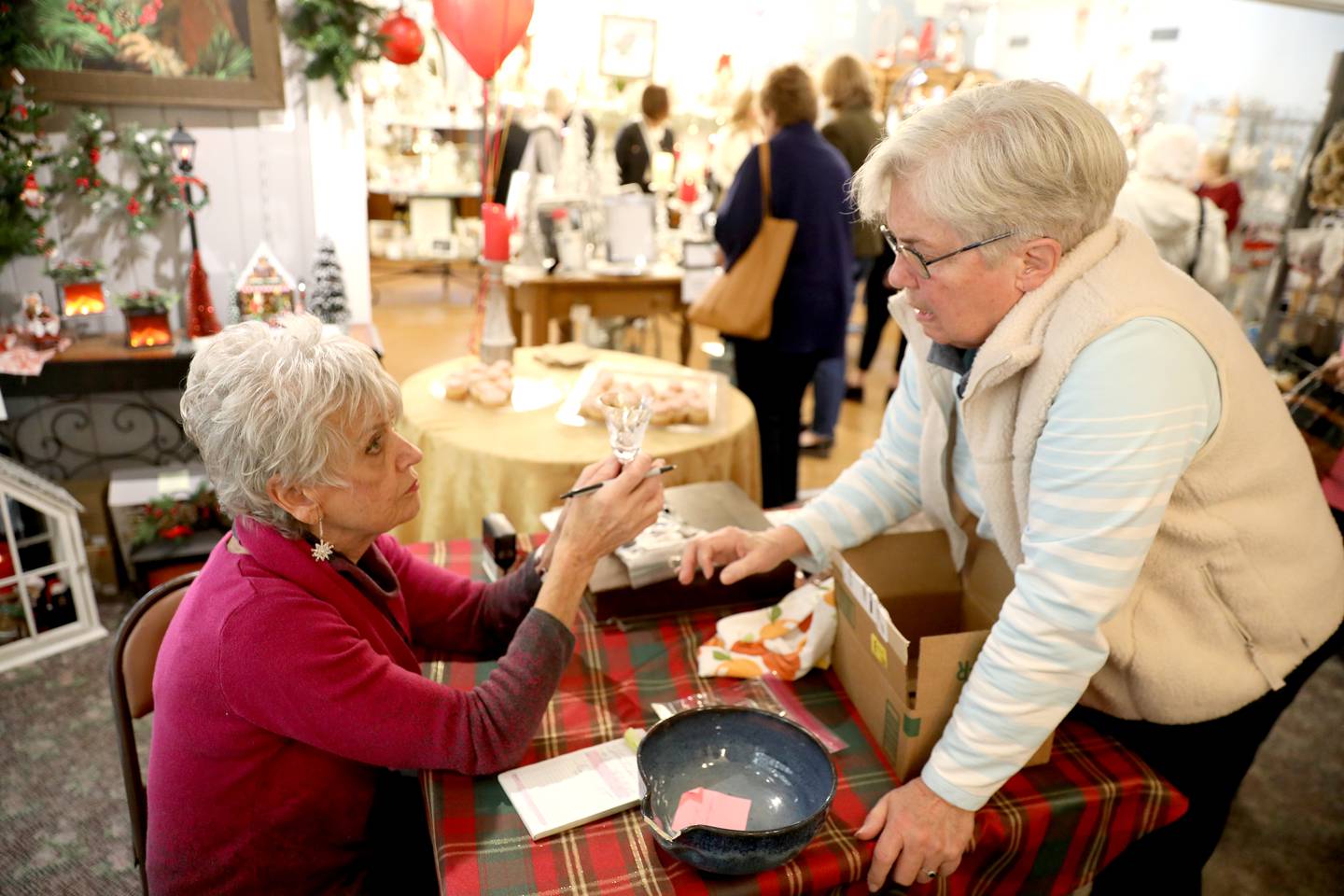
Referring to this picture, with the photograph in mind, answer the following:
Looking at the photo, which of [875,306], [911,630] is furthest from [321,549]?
[875,306]

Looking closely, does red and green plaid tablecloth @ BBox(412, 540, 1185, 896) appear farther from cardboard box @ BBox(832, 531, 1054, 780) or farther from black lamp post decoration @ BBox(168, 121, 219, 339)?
black lamp post decoration @ BBox(168, 121, 219, 339)

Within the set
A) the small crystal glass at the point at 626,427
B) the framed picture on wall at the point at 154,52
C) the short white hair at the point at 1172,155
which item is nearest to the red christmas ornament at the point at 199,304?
the framed picture on wall at the point at 154,52

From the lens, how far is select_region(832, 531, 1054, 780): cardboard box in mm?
1179

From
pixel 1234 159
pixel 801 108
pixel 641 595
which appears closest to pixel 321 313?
pixel 801 108

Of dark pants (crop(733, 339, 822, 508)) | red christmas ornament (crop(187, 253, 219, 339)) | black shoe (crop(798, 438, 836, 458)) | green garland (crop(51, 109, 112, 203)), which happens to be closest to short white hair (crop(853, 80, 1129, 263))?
dark pants (crop(733, 339, 822, 508))

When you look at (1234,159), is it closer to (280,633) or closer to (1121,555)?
(1121,555)

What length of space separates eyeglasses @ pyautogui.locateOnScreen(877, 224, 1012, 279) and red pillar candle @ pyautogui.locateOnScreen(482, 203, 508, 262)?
1.92 meters

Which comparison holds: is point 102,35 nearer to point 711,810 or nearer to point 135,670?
point 135,670

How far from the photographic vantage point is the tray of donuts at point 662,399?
8.50ft

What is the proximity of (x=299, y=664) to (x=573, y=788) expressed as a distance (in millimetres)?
379

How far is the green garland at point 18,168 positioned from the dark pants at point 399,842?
253cm

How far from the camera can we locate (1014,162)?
42.2 inches

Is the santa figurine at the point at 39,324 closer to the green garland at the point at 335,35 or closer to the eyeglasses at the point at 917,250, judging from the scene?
the green garland at the point at 335,35

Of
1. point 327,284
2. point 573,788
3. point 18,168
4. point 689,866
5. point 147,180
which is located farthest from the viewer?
point 327,284
